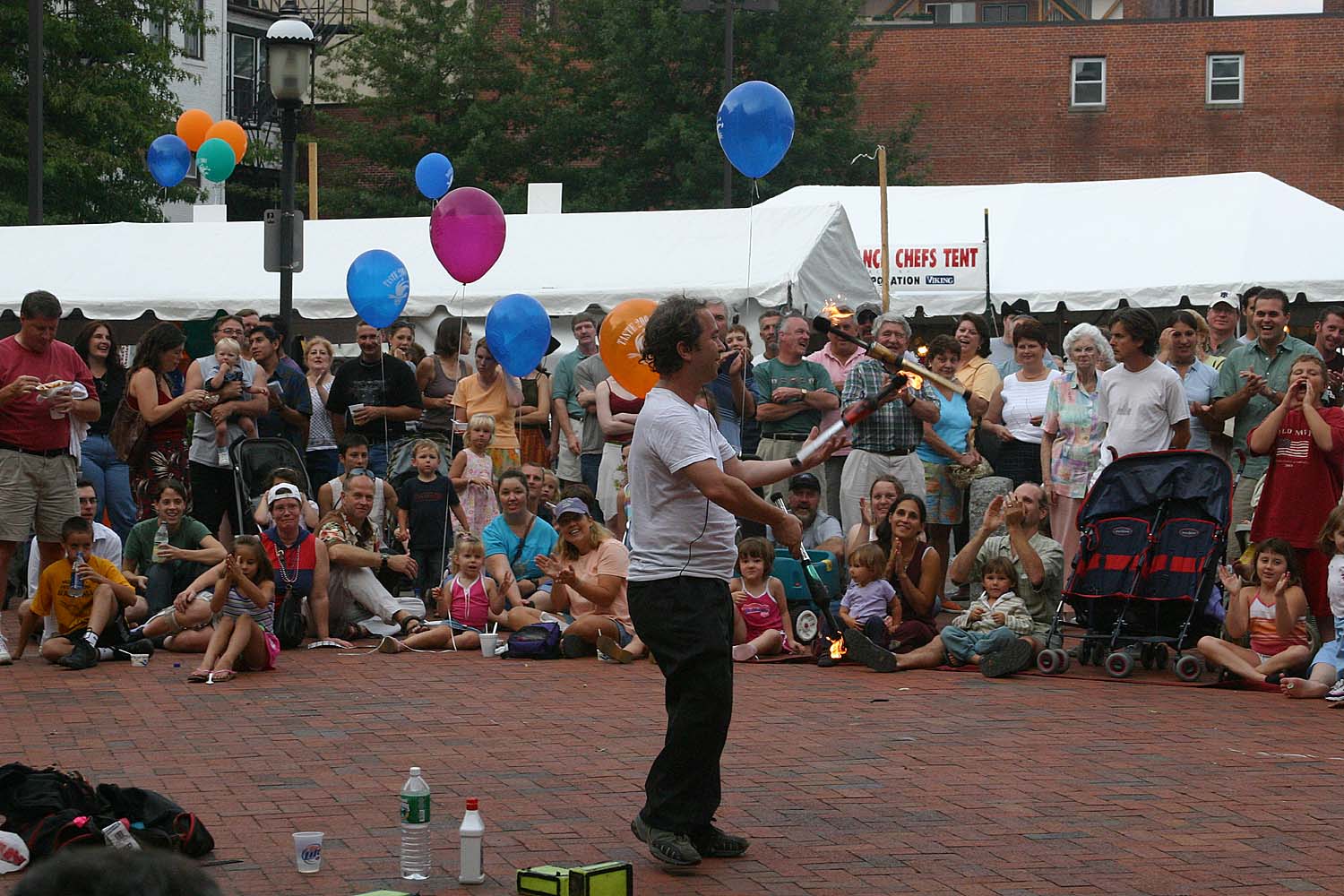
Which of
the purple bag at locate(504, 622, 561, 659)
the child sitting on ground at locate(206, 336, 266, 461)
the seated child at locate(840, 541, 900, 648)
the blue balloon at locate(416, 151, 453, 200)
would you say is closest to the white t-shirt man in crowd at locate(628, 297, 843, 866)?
the seated child at locate(840, 541, 900, 648)

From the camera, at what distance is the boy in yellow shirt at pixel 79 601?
423 inches

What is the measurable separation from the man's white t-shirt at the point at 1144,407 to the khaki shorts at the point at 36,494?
6258mm

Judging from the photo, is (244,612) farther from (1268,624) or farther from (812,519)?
(1268,624)

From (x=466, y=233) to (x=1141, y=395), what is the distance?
17.7 ft

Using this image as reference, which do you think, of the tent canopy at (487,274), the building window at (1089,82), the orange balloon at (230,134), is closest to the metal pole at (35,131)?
the orange balloon at (230,134)

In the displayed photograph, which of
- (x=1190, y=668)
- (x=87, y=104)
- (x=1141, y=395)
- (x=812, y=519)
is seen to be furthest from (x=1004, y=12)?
(x=1190, y=668)

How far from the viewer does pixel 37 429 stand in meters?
10.8

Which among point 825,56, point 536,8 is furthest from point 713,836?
point 536,8

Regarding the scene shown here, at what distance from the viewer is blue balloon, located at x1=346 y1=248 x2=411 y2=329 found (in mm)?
15367

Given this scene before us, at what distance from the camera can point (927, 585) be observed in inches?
439

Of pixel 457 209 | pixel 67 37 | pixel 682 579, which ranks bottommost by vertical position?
pixel 682 579

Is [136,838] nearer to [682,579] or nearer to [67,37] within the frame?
[682,579]

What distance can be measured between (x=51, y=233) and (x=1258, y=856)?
1599 cm

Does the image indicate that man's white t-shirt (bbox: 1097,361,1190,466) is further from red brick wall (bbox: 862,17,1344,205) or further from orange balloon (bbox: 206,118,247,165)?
red brick wall (bbox: 862,17,1344,205)
